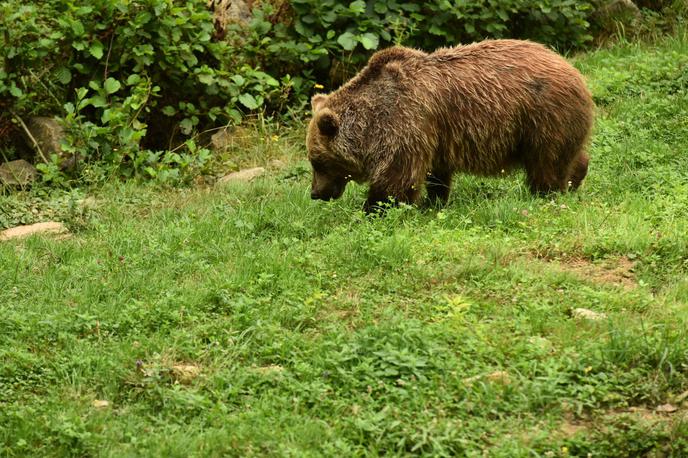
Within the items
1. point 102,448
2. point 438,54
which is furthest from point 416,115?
point 102,448

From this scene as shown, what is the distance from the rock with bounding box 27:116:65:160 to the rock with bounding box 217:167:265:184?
168 centimetres

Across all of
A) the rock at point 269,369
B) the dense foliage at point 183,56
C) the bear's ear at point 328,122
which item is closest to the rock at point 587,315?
the rock at point 269,369

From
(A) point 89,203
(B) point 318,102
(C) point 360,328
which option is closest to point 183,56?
(A) point 89,203

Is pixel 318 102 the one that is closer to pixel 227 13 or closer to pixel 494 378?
pixel 227 13

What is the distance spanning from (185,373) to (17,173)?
533cm

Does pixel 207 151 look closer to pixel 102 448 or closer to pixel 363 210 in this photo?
pixel 363 210

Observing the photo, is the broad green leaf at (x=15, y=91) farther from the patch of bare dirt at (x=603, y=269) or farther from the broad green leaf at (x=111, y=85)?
the patch of bare dirt at (x=603, y=269)

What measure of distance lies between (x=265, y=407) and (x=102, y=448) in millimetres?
803

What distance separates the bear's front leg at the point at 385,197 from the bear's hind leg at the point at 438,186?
1.10 feet

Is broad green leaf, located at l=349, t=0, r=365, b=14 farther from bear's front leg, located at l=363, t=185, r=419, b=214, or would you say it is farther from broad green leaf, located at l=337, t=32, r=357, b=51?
bear's front leg, located at l=363, t=185, r=419, b=214

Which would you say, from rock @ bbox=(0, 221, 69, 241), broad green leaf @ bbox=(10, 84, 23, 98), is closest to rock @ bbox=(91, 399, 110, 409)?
rock @ bbox=(0, 221, 69, 241)

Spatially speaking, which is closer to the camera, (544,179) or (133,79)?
(544,179)

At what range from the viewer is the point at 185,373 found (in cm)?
546

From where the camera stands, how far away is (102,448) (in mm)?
4816
